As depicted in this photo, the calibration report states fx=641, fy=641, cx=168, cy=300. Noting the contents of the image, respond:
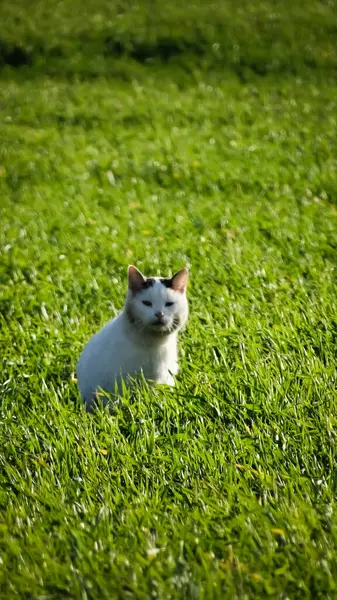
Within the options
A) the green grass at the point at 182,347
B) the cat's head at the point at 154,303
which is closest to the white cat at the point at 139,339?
the cat's head at the point at 154,303

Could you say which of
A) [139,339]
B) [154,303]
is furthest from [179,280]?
[139,339]

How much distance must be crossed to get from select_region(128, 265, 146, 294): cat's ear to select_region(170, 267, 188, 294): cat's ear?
192 millimetres

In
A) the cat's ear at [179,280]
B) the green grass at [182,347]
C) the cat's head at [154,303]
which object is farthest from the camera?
the cat's ear at [179,280]

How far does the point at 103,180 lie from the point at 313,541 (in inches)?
291

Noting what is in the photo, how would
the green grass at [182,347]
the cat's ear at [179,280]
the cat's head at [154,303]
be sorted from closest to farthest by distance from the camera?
the green grass at [182,347], the cat's head at [154,303], the cat's ear at [179,280]

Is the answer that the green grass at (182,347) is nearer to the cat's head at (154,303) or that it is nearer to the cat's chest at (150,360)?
the cat's chest at (150,360)

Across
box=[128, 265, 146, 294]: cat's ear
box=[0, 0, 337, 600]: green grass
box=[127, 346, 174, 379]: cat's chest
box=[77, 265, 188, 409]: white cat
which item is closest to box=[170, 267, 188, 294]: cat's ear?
box=[77, 265, 188, 409]: white cat

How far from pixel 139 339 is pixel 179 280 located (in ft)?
1.49

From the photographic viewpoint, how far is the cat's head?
389cm

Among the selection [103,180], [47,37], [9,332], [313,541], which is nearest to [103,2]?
[47,37]

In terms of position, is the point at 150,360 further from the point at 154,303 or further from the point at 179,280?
the point at 179,280

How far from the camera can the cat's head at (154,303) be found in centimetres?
389

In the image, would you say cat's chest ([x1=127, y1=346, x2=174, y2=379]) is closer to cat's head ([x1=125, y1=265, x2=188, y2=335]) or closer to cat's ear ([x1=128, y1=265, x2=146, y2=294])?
cat's head ([x1=125, y1=265, x2=188, y2=335])

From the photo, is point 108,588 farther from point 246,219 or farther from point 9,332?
point 246,219
